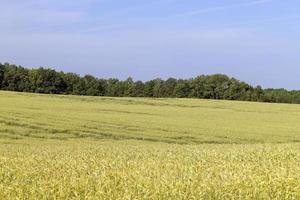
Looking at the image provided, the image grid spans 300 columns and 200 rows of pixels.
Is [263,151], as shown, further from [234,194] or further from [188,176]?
[234,194]

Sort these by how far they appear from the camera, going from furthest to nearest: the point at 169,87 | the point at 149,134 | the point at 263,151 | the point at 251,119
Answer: the point at 169,87, the point at 251,119, the point at 149,134, the point at 263,151

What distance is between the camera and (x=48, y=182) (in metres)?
5.79

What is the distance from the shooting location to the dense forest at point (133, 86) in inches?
2950

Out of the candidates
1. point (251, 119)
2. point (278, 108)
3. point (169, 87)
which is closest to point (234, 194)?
point (251, 119)

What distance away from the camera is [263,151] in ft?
34.4

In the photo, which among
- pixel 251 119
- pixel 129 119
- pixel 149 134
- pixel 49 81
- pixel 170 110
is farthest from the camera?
pixel 49 81

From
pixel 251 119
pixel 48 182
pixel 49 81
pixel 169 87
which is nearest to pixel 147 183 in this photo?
pixel 48 182

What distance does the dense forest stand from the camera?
246 ft

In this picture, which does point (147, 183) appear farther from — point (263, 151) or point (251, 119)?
point (251, 119)

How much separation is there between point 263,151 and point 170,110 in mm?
34449

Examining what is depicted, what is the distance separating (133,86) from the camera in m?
82.0

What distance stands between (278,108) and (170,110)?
13.5m

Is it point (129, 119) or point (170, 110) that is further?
point (170, 110)

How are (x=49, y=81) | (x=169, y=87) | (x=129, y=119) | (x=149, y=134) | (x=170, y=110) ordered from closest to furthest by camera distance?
(x=149, y=134) < (x=129, y=119) < (x=170, y=110) < (x=49, y=81) < (x=169, y=87)
